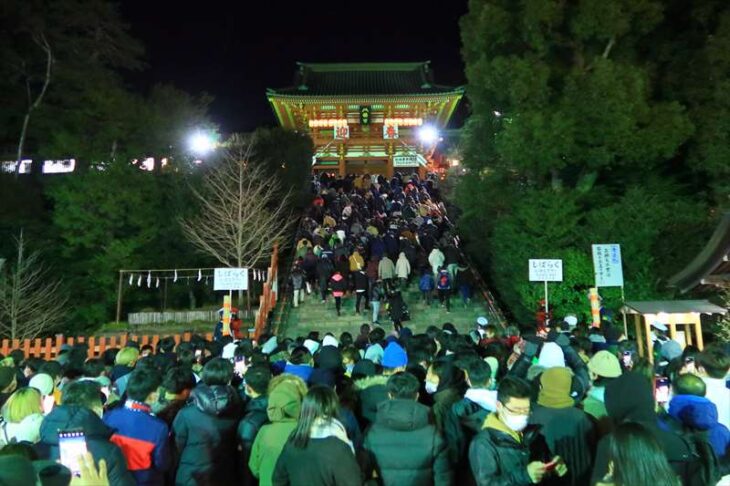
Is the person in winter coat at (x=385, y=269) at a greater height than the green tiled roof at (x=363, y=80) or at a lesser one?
lesser

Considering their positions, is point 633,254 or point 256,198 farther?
point 256,198

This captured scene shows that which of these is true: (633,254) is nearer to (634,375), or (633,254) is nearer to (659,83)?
(659,83)

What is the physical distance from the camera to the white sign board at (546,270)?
512 inches

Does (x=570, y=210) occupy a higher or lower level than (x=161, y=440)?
higher

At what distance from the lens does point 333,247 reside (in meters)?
16.9

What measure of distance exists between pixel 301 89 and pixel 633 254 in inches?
1087

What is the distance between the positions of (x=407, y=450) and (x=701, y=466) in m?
1.71

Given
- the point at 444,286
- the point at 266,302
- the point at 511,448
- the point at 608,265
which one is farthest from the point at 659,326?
the point at 266,302

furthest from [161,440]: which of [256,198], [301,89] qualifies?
[301,89]

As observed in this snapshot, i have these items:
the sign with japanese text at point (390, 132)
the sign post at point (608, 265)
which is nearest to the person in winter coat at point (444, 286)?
the sign post at point (608, 265)

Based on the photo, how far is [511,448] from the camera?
3.04 m

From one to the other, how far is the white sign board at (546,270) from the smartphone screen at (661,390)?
8013 millimetres

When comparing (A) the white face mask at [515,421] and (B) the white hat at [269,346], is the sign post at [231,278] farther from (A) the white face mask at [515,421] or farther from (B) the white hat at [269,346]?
(A) the white face mask at [515,421]

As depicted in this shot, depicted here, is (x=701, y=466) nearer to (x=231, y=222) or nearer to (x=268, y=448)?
(x=268, y=448)
